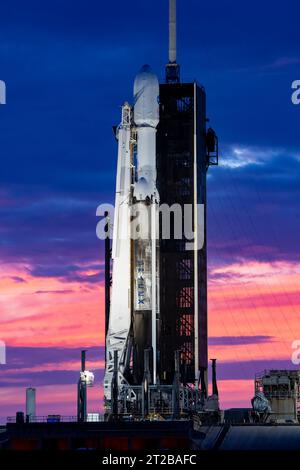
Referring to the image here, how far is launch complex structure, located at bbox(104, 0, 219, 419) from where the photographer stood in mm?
152375

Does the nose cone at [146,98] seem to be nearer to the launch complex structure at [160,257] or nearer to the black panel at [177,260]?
the launch complex structure at [160,257]

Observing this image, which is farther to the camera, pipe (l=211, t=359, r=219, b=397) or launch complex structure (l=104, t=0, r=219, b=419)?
pipe (l=211, t=359, r=219, b=397)

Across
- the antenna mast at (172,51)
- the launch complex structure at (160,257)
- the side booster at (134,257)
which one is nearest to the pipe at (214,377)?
the launch complex structure at (160,257)

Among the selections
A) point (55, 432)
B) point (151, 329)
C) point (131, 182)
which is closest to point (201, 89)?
point (131, 182)

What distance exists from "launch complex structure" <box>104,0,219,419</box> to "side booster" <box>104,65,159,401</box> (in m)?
0.10

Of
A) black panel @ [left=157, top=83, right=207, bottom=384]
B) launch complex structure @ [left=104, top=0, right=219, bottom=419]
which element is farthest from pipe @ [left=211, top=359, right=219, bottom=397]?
black panel @ [left=157, top=83, right=207, bottom=384]

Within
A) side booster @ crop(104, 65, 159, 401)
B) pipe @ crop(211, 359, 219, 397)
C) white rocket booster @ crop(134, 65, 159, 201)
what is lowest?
pipe @ crop(211, 359, 219, 397)

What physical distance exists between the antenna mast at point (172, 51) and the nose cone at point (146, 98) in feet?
28.6

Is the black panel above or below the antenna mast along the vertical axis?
below

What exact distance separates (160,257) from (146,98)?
16.4 m

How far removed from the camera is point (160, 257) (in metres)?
162

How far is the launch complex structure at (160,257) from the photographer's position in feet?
500

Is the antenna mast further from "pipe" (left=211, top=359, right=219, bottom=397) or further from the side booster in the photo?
"pipe" (left=211, top=359, right=219, bottom=397)

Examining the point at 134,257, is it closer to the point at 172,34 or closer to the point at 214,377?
the point at 214,377
